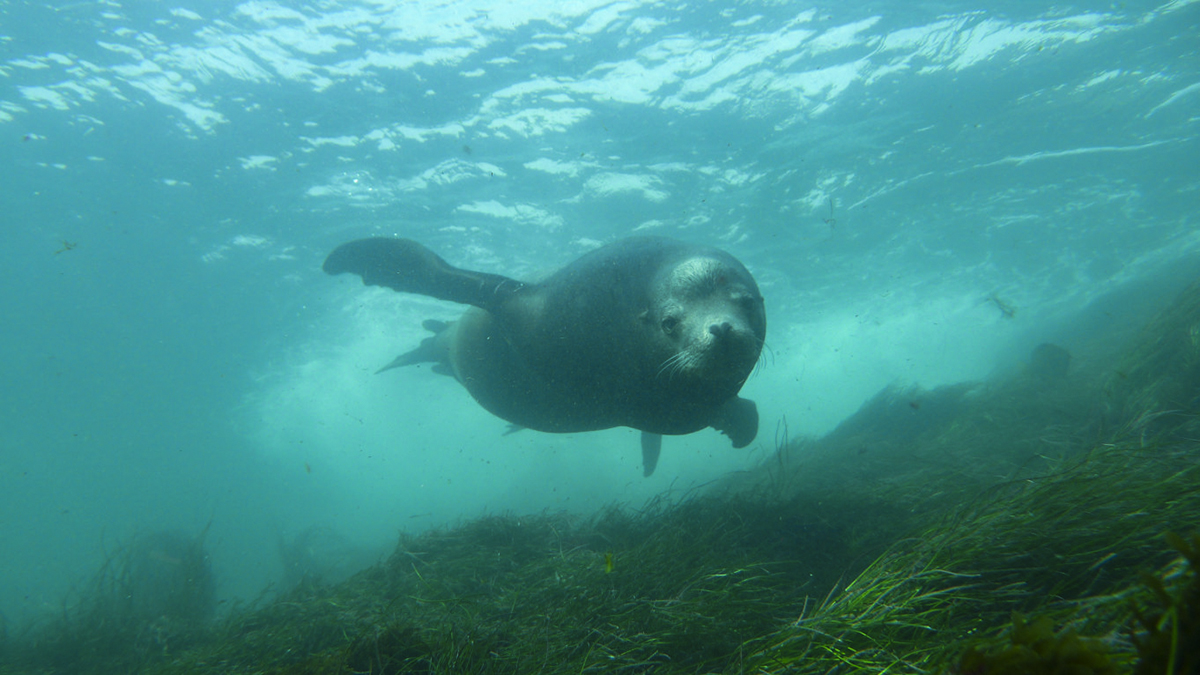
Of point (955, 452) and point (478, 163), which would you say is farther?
point (478, 163)

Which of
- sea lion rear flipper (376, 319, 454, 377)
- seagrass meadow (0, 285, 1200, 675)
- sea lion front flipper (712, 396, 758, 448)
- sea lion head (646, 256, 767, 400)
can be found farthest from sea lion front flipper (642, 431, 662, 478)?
sea lion head (646, 256, 767, 400)

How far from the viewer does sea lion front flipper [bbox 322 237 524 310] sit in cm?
438

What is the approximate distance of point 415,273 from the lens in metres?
4.68

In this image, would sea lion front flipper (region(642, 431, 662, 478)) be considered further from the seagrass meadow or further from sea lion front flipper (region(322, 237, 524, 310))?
sea lion front flipper (region(322, 237, 524, 310))

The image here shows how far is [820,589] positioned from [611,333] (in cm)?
199

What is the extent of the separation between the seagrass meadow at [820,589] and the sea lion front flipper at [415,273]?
2.28m

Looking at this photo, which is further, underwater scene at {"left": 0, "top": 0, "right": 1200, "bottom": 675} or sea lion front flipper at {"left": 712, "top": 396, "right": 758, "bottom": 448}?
sea lion front flipper at {"left": 712, "top": 396, "right": 758, "bottom": 448}

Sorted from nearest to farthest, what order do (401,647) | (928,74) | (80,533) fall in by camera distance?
1. (401,647)
2. (928,74)
3. (80,533)

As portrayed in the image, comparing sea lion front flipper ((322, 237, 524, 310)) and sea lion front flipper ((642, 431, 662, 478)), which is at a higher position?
sea lion front flipper ((322, 237, 524, 310))

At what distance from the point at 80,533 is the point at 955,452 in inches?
4413

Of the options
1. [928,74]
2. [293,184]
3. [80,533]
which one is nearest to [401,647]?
[293,184]

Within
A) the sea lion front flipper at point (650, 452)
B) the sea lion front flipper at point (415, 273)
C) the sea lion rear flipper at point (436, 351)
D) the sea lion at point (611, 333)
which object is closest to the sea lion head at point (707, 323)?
the sea lion at point (611, 333)

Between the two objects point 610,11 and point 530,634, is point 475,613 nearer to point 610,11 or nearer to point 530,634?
point 530,634

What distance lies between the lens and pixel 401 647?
7.43 feet
